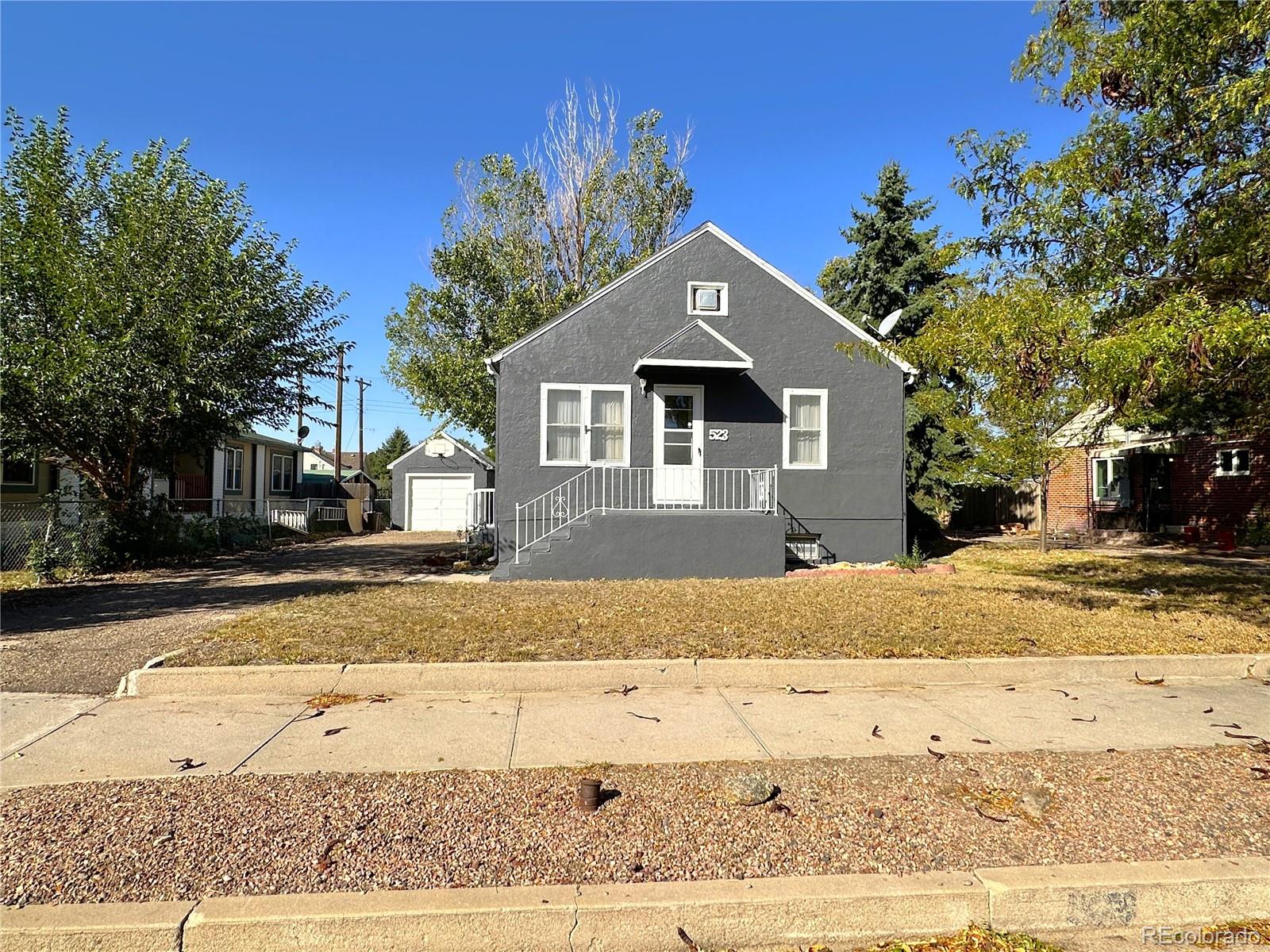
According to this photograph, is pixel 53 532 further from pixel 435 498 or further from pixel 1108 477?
pixel 1108 477

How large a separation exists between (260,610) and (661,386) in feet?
24.9

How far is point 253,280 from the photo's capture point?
14.4m

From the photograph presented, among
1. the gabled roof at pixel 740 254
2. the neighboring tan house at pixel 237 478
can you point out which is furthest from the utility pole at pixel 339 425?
the gabled roof at pixel 740 254

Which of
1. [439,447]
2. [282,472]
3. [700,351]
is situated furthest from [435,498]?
[700,351]

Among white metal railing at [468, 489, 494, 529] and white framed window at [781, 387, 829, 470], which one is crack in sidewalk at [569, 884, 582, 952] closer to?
white framed window at [781, 387, 829, 470]

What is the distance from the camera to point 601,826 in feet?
11.4

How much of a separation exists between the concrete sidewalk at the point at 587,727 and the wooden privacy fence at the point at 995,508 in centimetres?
2067

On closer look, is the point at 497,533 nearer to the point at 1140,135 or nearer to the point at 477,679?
the point at 477,679

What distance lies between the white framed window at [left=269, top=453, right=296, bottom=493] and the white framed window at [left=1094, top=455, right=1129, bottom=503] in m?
31.0

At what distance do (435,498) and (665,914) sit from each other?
28052mm

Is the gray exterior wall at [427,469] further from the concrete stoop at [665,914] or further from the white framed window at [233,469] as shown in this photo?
the concrete stoop at [665,914]

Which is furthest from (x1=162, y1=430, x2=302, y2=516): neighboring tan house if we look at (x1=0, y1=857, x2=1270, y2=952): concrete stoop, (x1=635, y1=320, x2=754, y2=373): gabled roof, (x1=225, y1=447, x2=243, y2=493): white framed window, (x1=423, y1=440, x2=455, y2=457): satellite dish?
(x1=0, y1=857, x2=1270, y2=952): concrete stoop

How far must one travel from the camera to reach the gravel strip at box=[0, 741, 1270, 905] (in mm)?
3094

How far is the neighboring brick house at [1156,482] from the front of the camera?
18.5 metres
